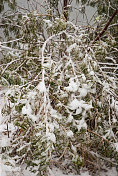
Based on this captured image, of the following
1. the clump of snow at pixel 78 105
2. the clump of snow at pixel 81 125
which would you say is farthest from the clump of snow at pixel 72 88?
the clump of snow at pixel 81 125

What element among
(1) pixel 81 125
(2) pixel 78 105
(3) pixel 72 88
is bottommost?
(1) pixel 81 125

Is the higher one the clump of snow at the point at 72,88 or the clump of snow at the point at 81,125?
the clump of snow at the point at 72,88

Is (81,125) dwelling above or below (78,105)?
below

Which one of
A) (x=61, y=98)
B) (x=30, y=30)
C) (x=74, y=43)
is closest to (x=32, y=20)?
(x=30, y=30)

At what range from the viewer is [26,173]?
2.12 m

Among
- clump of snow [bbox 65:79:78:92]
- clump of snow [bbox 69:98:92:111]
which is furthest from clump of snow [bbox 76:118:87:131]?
clump of snow [bbox 65:79:78:92]

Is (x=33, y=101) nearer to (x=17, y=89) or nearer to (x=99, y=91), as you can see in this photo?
(x=17, y=89)

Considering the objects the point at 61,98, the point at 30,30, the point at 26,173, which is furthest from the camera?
the point at 26,173

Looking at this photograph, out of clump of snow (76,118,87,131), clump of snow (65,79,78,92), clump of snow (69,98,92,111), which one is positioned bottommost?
clump of snow (76,118,87,131)

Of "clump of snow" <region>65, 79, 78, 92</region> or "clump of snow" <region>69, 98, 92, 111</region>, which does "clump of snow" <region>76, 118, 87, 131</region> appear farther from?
"clump of snow" <region>65, 79, 78, 92</region>

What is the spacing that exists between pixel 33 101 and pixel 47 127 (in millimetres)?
232

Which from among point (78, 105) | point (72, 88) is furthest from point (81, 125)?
point (72, 88)

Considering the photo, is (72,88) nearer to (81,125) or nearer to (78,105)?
(78,105)

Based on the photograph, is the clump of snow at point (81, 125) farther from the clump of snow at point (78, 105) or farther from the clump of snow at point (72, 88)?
the clump of snow at point (72, 88)
